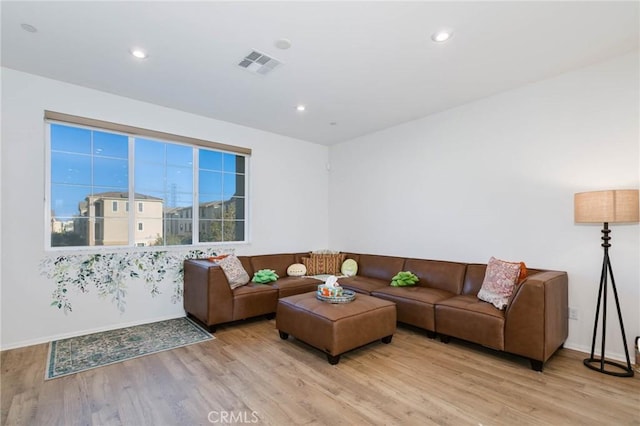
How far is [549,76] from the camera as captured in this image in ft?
10.0

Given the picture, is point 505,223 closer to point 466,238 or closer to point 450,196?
point 466,238

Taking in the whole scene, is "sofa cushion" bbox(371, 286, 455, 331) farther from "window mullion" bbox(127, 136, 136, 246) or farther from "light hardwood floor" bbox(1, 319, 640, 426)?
"window mullion" bbox(127, 136, 136, 246)

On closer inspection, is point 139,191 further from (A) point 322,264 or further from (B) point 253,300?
(A) point 322,264

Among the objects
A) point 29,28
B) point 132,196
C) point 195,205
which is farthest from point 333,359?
point 29,28

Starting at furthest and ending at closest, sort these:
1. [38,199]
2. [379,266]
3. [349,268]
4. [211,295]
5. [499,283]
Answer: [349,268] < [379,266] < [211,295] < [38,199] < [499,283]

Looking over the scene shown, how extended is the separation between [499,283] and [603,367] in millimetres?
947

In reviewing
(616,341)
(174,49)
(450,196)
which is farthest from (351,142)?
(616,341)

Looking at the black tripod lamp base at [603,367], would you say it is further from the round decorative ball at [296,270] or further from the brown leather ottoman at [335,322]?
the round decorative ball at [296,270]

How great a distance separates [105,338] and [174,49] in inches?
115

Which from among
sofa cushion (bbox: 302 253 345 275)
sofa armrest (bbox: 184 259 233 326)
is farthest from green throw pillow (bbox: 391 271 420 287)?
sofa armrest (bbox: 184 259 233 326)

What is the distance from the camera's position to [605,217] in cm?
248

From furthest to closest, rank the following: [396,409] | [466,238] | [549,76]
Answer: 1. [466,238]
2. [549,76]
3. [396,409]

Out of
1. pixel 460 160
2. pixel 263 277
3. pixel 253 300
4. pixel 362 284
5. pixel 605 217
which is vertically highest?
pixel 460 160

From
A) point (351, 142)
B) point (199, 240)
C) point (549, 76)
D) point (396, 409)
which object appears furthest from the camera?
point (351, 142)
